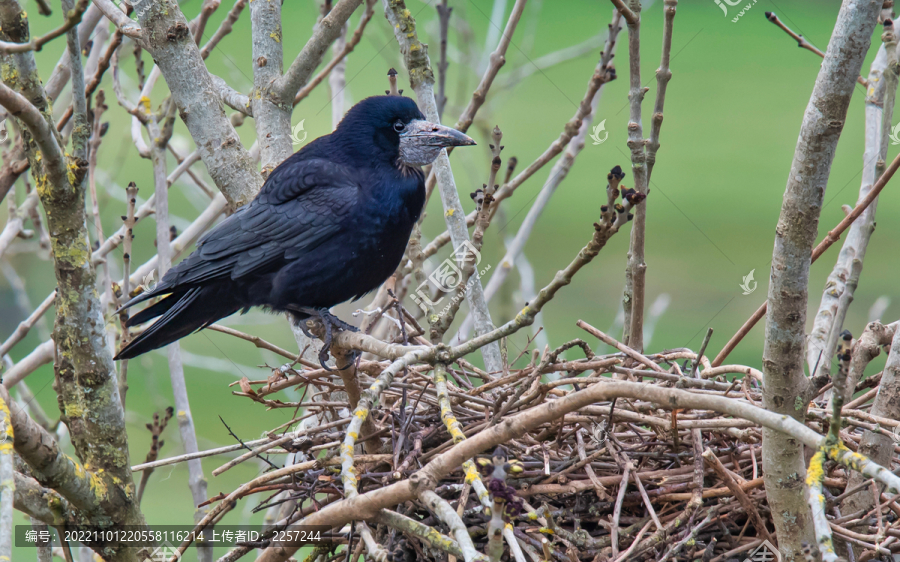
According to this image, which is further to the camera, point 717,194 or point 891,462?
point 717,194

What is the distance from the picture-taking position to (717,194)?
10570mm

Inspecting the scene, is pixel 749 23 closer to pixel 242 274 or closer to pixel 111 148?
pixel 242 274

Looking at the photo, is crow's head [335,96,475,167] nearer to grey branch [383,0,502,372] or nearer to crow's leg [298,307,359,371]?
grey branch [383,0,502,372]

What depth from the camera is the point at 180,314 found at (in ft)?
8.93

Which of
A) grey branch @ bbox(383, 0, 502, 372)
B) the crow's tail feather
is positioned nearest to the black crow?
the crow's tail feather

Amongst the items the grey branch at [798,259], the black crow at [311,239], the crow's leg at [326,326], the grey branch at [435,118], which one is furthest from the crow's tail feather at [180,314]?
the grey branch at [798,259]

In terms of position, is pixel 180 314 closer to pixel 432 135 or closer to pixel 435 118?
pixel 432 135

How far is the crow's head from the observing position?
2811 mm

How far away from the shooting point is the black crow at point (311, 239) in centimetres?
265

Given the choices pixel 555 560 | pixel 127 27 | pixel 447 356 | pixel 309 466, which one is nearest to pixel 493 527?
pixel 447 356

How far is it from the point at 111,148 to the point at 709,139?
10.0 meters

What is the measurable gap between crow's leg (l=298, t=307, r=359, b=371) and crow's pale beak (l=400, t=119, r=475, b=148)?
771 millimetres

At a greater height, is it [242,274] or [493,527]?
[242,274]

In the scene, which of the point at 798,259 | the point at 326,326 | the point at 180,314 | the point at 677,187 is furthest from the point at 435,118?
the point at 677,187
